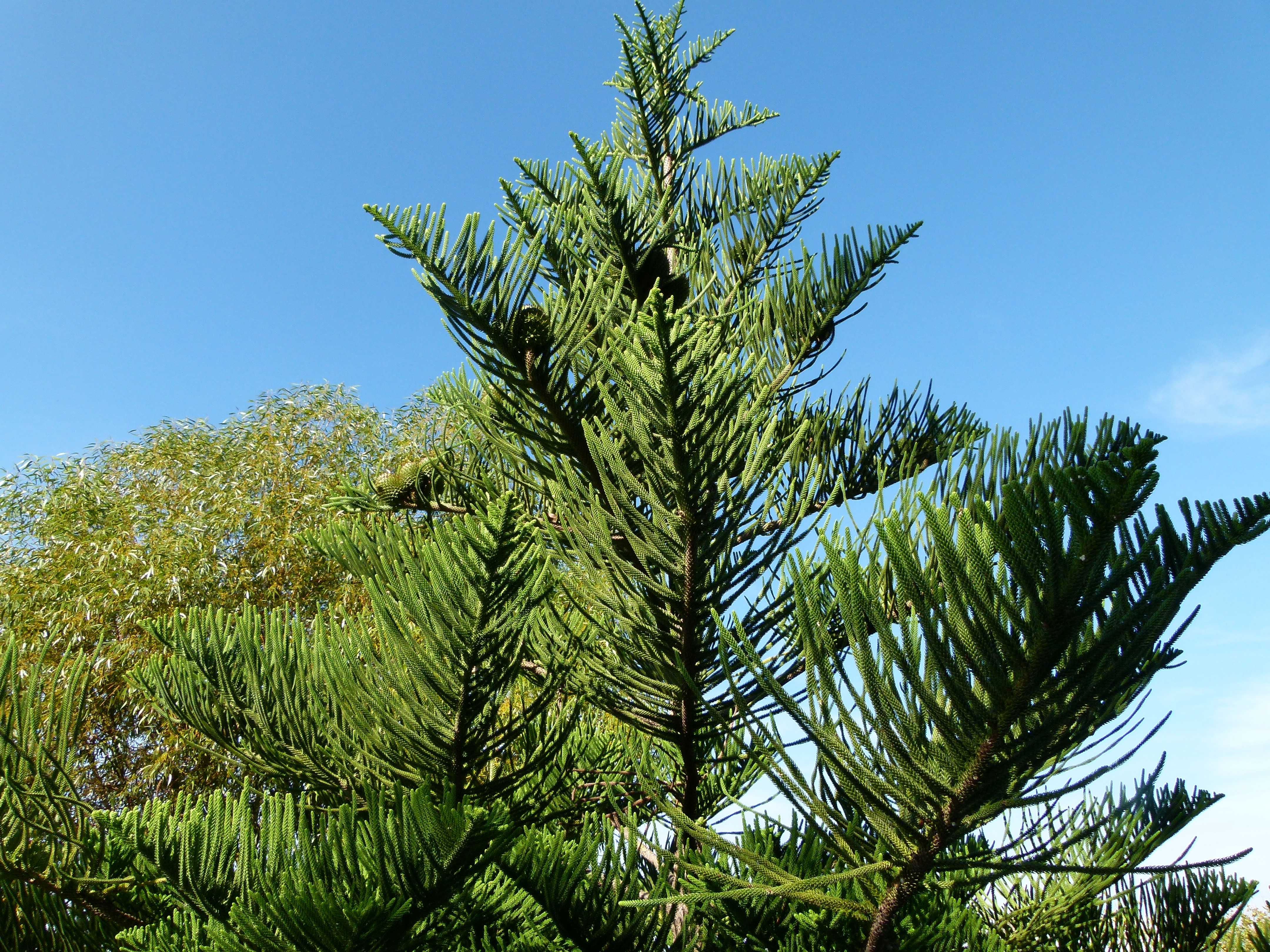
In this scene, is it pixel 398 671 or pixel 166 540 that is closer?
pixel 398 671

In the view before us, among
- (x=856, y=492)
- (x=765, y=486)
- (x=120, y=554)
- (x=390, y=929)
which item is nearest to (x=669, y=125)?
(x=856, y=492)

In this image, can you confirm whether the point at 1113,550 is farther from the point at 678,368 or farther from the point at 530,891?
the point at 530,891

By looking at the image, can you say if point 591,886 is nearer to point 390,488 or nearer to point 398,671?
point 398,671

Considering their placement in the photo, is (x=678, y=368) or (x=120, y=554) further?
(x=120, y=554)

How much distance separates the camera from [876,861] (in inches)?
43.7

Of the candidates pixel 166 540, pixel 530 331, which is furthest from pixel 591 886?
pixel 166 540

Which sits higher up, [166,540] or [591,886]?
[166,540]

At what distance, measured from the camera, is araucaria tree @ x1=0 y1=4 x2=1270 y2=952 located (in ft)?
3.14

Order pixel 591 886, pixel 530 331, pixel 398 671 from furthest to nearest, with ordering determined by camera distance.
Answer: pixel 530 331, pixel 398 671, pixel 591 886

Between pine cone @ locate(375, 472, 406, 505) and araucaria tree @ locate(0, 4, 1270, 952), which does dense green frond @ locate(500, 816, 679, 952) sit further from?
pine cone @ locate(375, 472, 406, 505)

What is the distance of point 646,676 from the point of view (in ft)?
6.28

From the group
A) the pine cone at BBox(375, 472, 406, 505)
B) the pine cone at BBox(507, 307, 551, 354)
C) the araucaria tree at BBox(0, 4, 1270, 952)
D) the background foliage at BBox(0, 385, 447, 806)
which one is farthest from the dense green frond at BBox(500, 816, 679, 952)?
the background foliage at BBox(0, 385, 447, 806)

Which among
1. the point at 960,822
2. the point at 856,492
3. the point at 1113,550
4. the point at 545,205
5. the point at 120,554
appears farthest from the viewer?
the point at 120,554

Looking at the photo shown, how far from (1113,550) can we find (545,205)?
6.67 ft
